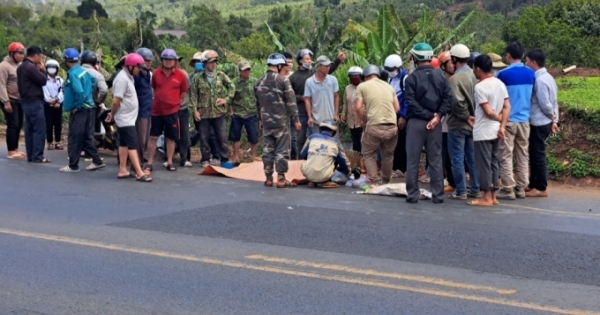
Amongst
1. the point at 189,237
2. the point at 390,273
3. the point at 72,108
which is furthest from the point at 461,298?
the point at 72,108

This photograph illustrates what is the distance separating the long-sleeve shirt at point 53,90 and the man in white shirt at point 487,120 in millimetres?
8139

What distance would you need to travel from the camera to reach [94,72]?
13.0 metres

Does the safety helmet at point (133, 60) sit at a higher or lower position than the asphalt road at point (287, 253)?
higher

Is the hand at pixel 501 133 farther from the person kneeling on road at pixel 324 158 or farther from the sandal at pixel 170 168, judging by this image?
the sandal at pixel 170 168

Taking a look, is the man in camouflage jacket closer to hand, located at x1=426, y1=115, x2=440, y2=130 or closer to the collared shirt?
hand, located at x1=426, y1=115, x2=440, y2=130

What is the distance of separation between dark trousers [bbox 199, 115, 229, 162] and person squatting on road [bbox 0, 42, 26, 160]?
11.0 ft

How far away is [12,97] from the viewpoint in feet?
47.2

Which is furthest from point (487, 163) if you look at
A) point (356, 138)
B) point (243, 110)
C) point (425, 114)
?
point (243, 110)

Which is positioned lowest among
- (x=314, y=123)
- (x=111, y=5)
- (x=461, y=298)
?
(x=461, y=298)

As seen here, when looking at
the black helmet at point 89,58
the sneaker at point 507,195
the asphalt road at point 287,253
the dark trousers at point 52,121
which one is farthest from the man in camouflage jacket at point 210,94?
the sneaker at point 507,195

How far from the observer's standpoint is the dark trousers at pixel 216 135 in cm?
1352

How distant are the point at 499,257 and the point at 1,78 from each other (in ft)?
32.1

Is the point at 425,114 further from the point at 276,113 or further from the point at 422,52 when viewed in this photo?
the point at 276,113

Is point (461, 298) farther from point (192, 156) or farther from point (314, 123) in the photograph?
point (192, 156)
